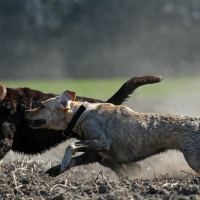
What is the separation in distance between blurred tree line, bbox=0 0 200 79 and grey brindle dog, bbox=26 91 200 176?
2895cm

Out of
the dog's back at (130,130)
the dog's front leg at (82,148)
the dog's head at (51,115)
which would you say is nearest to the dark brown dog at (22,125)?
the dog's head at (51,115)

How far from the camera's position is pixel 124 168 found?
31.3ft

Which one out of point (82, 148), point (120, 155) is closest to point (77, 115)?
point (82, 148)

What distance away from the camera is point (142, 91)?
30.9m

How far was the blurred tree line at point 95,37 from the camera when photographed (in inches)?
1674

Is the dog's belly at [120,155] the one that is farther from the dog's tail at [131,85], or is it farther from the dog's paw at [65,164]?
the dog's tail at [131,85]

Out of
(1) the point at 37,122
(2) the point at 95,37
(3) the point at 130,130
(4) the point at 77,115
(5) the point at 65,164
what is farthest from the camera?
(2) the point at 95,37

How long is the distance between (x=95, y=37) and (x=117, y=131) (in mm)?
40617

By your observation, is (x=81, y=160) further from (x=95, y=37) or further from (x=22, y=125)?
(x=95, y=37)

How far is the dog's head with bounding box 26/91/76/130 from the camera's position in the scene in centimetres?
898

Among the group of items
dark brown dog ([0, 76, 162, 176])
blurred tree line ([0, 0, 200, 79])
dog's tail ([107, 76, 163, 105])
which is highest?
blurred tree line ([0, 0, 200, 79])

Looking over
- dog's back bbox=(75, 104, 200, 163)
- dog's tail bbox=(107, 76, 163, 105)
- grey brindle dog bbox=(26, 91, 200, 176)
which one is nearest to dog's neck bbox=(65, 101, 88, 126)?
grey brindle dog bbox=(26, 91, 200, 176)

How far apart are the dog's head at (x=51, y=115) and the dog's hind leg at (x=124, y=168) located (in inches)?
36.9

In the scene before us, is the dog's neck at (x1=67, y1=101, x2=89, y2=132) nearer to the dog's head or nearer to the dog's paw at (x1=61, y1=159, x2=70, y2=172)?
the dog's head
